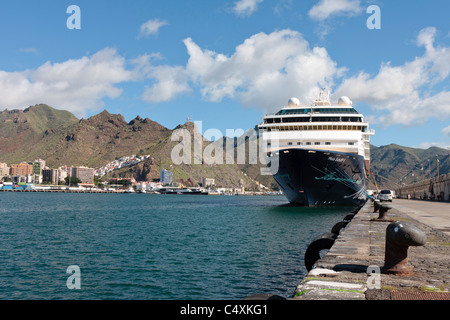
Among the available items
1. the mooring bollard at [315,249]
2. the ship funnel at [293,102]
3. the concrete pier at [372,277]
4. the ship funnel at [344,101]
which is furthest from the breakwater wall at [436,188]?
the concrete pier at [372,277]

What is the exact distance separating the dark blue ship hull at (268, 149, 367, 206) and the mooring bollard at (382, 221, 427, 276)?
38.2 meters

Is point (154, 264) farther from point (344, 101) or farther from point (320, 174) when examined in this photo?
point (344, 101)

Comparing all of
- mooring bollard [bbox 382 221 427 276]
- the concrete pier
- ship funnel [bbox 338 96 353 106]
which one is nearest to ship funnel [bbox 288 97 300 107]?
ship funnel [bbox 338 96 353 106]

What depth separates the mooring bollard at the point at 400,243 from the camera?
627 centimetres

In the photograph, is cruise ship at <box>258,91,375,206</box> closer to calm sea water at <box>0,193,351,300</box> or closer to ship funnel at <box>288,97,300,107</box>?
ship funnel at <box>288,97,300,107</box>

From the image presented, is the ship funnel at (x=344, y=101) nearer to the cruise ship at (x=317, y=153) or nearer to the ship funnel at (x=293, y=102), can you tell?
the ship funnel at (x=293, y=102)

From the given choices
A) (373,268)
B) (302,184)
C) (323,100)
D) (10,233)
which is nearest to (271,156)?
(302,184)

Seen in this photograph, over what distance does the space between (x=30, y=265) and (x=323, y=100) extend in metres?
59.1

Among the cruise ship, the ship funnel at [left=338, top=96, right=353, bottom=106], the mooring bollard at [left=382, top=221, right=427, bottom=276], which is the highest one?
the ship funnel at [left=338, top=96, right=353, bottom=106]

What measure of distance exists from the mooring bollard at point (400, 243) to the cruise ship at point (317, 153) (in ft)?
125

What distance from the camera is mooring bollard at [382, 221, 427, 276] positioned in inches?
247

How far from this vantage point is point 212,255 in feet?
A: 64.3

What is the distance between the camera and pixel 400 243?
6.48m
